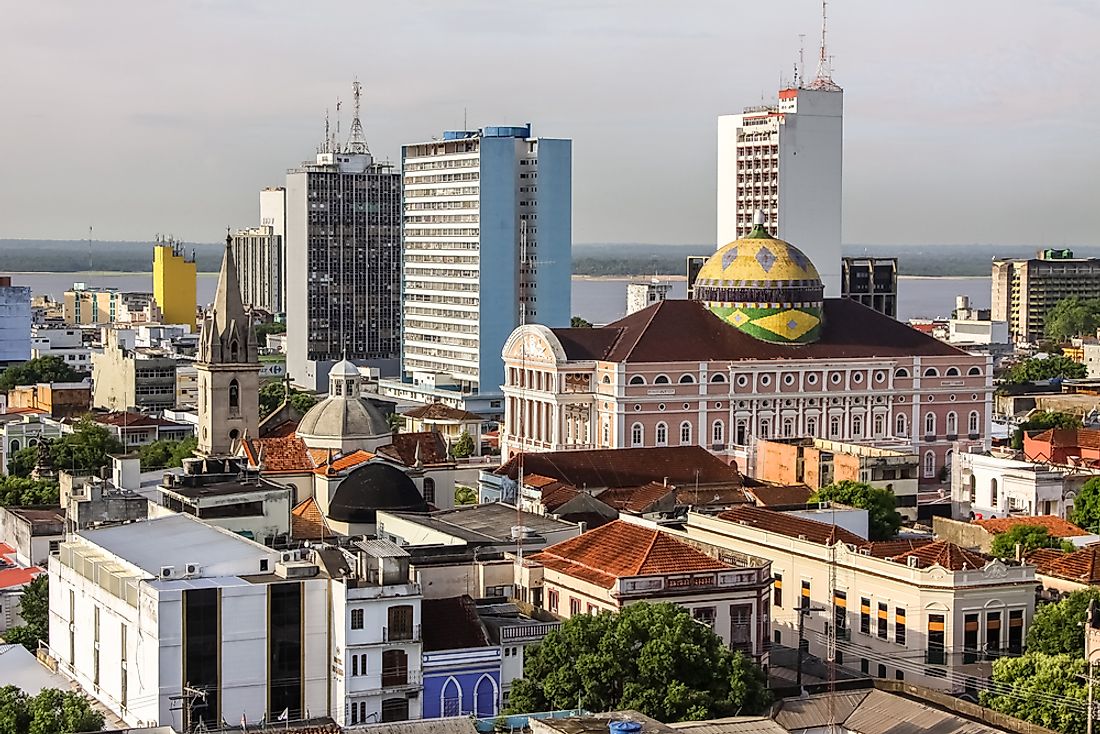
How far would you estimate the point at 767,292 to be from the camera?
310 ft

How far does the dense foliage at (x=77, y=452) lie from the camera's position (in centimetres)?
9212

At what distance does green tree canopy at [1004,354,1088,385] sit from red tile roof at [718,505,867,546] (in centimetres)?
8170

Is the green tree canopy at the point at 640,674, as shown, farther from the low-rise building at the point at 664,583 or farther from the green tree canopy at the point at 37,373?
the green tree canopy at the point at 37,373

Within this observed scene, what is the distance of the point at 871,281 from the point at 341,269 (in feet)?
147

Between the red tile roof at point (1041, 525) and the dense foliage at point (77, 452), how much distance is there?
41836 millimetres

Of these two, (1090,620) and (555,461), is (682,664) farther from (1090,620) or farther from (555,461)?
(555,461)

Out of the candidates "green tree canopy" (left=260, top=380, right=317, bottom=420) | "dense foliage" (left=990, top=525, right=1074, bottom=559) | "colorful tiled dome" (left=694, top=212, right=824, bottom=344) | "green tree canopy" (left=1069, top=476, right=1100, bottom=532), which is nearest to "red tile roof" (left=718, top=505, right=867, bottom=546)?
"dense foliage" (left=990, top=525, right=1074, bottom=559)

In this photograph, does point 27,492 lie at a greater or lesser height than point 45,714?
greater

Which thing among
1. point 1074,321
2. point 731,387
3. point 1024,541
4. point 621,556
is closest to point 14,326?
point 731,387

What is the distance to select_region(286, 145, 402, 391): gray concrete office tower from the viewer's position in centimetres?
16638

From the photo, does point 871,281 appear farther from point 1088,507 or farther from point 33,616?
point 33,616

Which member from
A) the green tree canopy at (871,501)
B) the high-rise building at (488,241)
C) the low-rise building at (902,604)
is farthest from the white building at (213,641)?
the high-rise building at (488,241)

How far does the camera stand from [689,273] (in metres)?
181

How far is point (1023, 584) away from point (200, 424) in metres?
39.6
